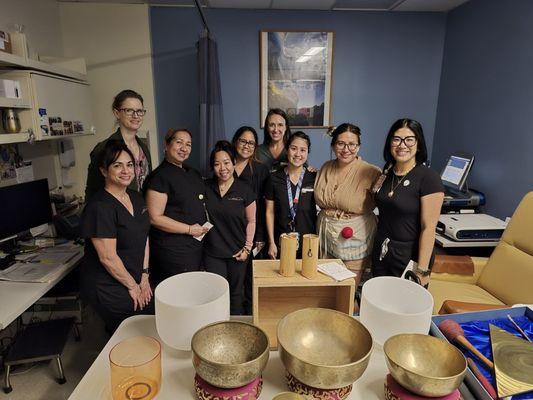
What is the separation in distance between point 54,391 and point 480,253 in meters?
2.88

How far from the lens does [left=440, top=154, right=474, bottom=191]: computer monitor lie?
2975 mm

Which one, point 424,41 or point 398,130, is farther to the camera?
point 424,41

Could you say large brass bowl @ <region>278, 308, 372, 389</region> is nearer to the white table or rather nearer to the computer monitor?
the white table

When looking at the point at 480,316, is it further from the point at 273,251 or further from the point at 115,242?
the point at 115,242

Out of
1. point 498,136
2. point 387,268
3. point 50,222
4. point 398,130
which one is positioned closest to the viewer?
point 398,130

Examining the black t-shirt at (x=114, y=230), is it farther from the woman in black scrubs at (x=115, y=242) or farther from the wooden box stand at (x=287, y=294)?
the wooden box stand at (x=287, y=294)

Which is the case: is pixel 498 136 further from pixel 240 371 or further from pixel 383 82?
pixel 240 371

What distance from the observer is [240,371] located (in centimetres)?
78

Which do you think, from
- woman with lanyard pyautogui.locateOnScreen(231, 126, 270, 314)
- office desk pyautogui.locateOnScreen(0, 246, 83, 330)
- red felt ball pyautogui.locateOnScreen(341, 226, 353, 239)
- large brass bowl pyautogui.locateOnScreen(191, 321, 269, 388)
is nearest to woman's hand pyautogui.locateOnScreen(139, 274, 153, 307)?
office desk pyautogui.locateOnScreen(0, 246, 83, 330)

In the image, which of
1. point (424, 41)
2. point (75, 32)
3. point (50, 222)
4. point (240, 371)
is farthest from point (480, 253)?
point (75, 32)

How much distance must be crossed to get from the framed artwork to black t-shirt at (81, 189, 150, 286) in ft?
6.92

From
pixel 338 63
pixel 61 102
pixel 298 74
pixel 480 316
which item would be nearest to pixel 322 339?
pixel 480 316

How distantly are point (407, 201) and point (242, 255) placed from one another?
0.98 metres

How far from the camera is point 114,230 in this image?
1.59m
